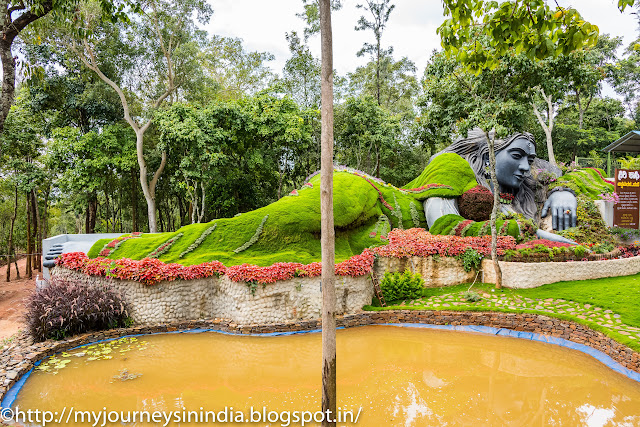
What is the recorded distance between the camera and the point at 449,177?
12742 millimetres

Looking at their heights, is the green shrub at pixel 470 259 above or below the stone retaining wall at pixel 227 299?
above

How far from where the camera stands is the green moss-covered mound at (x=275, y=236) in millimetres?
9414

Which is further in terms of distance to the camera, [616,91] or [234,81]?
[616,91]

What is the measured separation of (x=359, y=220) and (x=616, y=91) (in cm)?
2614

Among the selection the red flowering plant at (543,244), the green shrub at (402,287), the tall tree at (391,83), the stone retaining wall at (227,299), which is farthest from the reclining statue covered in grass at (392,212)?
the tall tree at (391,83)

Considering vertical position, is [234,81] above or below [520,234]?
above

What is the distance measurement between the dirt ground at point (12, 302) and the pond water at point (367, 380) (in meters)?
3.19

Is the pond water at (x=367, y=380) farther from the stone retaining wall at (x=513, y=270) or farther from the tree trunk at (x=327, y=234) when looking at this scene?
the stone retaining wall at (x=513, y=270)

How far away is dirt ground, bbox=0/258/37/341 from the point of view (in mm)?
9220

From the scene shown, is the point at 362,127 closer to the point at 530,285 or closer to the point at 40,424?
the point at 530,285

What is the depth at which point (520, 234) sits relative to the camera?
1038cm

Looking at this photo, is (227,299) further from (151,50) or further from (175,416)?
(151,50)

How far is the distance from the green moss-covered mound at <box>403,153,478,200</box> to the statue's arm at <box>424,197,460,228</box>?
0.64ft

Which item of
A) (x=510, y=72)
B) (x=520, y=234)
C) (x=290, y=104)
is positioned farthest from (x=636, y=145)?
(x=290, y=104)
